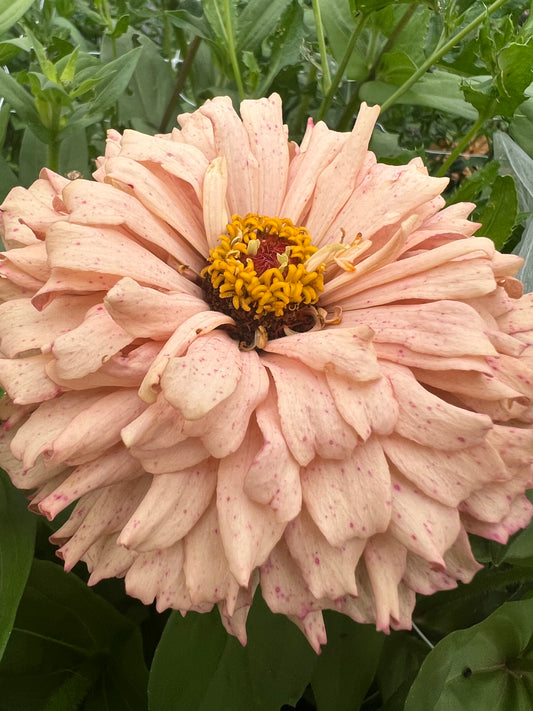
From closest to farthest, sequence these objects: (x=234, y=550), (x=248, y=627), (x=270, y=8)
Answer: (x=234, y=550)
(x=248, y=627)
(x=270, y=8)

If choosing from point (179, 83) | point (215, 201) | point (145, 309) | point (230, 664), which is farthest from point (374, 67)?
point (230, 664)

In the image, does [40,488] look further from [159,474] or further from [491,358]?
[491,358]

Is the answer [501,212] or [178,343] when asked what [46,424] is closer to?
[178,343]

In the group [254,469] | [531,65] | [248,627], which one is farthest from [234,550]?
[531,65]

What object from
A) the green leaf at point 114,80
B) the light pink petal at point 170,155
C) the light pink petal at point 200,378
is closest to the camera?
the light pink petal at point 200,378

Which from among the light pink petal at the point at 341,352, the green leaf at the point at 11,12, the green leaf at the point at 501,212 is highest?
the green leaf at the point at 11,12

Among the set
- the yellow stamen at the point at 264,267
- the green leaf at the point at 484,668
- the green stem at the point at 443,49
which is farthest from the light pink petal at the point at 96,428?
the green stem at the point at 443,49

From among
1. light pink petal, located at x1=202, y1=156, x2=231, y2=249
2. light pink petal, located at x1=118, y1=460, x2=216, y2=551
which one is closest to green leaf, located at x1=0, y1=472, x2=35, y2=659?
light pink petal, located at x1=118, y1=460, x2=216, y2=551

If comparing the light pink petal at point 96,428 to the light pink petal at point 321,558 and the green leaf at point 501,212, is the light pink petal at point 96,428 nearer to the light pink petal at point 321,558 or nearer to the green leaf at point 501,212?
the light pink petal at point 321,558
